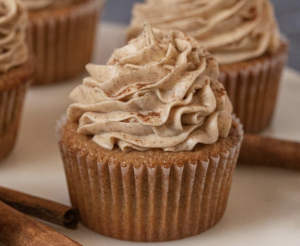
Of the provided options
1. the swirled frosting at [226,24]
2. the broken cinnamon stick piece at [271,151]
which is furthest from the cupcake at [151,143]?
the swirled frosting at [226,24]

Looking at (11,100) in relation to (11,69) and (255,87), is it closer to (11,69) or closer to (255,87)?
(11,69)

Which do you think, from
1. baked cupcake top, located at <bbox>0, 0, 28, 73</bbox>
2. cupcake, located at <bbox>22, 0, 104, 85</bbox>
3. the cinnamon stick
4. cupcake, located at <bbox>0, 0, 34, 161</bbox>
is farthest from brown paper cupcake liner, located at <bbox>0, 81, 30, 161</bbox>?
cupcake, located at <bbox>22, 0, 104, 85</bbox>

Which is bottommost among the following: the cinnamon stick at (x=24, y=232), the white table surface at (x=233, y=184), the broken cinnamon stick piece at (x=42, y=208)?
the white table surface at (x=233, y=184)

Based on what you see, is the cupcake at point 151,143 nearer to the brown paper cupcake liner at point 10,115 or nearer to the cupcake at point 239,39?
the brown paper cupcake liner at point 10,115

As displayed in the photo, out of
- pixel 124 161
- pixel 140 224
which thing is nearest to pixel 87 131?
pixel 124 161

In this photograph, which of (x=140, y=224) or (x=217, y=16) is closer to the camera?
(x=140, y=224)

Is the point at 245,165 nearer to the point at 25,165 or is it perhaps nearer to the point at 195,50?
the point at 195,50
